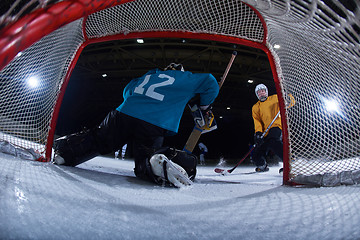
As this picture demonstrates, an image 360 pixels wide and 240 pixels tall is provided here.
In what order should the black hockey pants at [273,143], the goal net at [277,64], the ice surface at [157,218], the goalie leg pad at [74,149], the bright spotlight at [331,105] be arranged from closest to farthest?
the ice surface at [157,218], the goal net at [277,64], the bright spotlight at [331,105], the goalie leg pad at [74,149], the black hockey pants at [273,143]

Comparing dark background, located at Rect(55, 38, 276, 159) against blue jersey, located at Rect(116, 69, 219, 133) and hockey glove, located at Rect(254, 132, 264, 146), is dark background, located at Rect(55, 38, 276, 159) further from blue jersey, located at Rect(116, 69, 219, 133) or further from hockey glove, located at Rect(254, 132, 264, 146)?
blue jersey, located at Rect(116, 69, 219, 133)

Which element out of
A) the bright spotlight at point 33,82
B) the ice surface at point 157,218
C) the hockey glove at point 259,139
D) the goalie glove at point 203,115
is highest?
the bright spotlight at point 33,82

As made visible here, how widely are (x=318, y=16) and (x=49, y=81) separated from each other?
6.24 feet

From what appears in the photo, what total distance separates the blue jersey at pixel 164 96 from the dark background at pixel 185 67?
3578mm

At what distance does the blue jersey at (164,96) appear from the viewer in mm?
1377

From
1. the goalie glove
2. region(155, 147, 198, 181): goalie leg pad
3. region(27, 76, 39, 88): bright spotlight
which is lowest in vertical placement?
region(155, 147, 198, 181): goalie leg pad

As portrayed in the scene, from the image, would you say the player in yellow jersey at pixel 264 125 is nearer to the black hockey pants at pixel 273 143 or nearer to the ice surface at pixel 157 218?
the black hockey pants at pixel 273 143

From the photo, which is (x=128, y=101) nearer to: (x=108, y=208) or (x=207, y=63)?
(x=108, y=208)

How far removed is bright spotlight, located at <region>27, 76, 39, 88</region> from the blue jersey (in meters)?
0.75

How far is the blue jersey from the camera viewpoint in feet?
4.52

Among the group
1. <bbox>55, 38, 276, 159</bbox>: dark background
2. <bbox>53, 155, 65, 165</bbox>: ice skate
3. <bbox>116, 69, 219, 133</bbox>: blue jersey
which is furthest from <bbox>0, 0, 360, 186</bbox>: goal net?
<bbox>55, 38, 276, 159</bbox>: dark background

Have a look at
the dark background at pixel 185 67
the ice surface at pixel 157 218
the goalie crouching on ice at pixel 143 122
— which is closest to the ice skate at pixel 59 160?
the goalie crouching on ice at pixel 143 122

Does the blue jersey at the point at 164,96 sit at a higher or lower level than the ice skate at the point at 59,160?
higher

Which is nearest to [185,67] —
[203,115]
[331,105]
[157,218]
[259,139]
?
[259,139]
